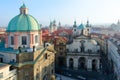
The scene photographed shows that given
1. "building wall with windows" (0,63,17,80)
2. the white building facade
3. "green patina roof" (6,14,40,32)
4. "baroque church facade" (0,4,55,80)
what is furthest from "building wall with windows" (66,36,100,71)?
"building wall with windows" (0,63,17,80)

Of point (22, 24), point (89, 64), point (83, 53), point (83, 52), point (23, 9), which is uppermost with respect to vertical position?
point (23, 9)

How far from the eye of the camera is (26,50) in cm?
4359

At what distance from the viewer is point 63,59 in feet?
230

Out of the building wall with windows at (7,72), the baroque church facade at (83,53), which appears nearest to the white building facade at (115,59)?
the baroque church facade at (83,53)

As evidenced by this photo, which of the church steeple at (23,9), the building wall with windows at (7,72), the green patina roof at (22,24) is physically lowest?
the building wall with windows at (7,72)

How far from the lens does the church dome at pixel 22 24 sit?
4538 centimetres

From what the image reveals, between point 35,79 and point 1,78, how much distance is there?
828 centimetres

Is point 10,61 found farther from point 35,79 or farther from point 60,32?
point 60,32

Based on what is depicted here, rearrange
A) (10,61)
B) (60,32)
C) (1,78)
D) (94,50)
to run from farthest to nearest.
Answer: (60,32)
(94,50)
(10,61)
(1,78)

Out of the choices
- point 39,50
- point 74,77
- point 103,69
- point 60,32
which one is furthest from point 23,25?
point 60,32

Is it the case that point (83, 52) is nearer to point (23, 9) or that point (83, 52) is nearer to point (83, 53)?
point (83, 53)

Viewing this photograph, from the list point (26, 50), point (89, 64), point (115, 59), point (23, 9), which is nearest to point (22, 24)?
point (23, 9)

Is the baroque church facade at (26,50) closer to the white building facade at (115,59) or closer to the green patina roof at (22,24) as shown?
the green patina roof at (22,24)

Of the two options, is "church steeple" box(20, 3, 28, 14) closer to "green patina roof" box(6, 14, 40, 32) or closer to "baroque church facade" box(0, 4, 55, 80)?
"baroque church facade" box(0, 4, 55, 80)
